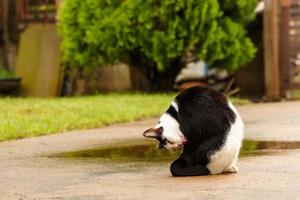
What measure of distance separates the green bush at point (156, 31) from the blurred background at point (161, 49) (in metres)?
0.02

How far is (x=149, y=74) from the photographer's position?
1705 cm

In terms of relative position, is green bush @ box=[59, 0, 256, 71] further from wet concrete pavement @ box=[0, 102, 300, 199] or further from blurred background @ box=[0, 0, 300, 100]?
wet concrete pavement @ box=[0, 102, 300, 199]

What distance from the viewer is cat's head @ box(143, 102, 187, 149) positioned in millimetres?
6188

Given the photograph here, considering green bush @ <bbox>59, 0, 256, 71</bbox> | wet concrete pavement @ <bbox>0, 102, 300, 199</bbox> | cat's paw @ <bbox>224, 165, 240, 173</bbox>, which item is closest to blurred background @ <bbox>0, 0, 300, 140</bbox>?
green bush @ <bbox>59, 0, 256, 71</bbox>

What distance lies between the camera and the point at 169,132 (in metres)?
6.24

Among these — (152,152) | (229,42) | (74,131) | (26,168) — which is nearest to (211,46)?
(229,42)

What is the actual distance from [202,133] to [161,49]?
9697 millimetres

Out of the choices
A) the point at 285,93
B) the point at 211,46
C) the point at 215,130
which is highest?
the point at 215,130

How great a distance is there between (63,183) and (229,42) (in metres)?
10.3

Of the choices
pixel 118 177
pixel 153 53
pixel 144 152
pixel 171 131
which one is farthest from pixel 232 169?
pixel 153 53

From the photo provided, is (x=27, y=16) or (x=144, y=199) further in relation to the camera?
(x=27, y=16)

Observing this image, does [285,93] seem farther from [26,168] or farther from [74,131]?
[26,168]

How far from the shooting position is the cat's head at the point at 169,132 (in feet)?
20.3

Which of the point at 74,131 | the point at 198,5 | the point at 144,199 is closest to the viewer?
the point at 144,199
